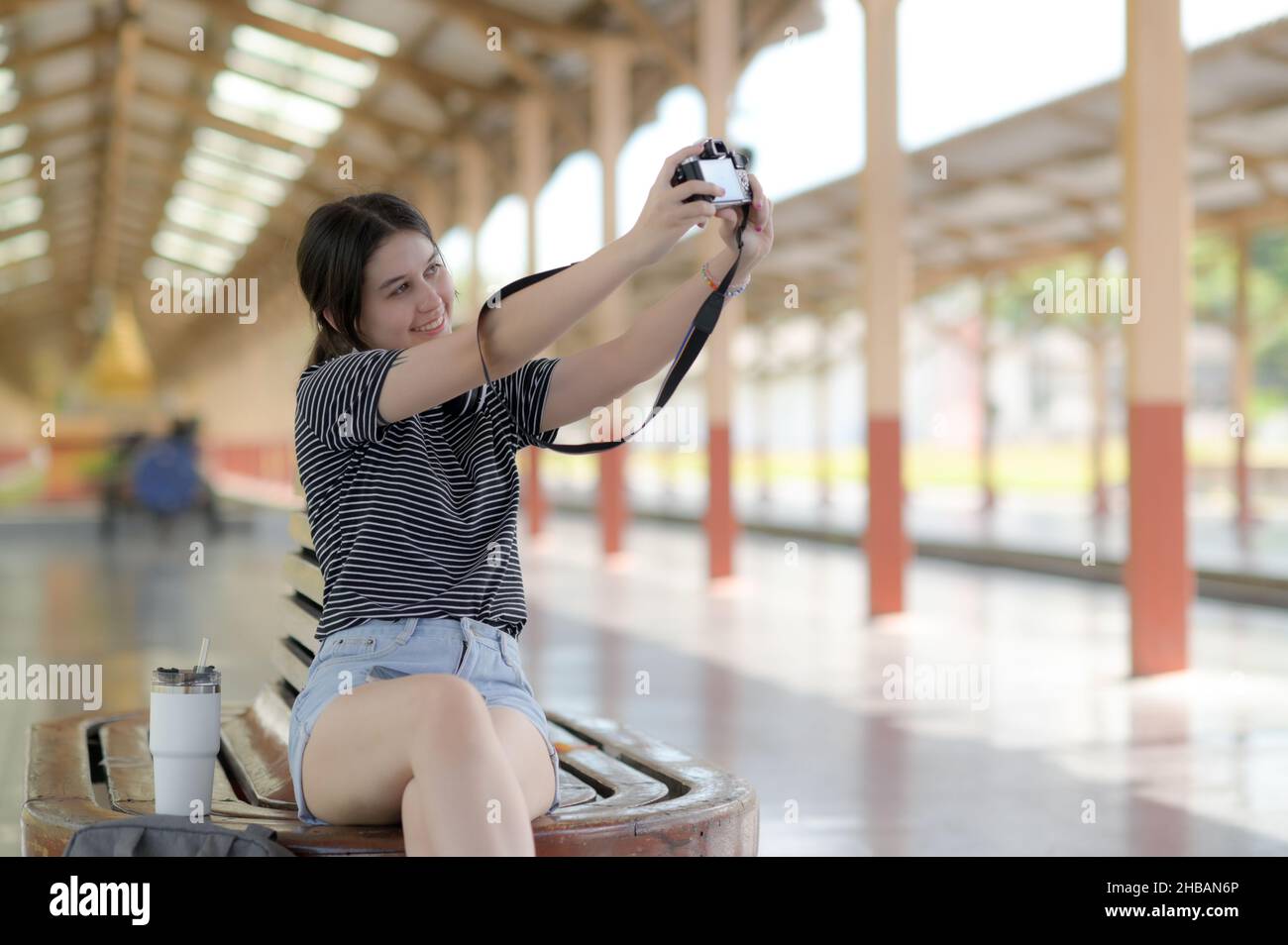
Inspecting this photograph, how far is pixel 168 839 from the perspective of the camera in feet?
6.34

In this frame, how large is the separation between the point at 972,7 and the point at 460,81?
4.92 metres

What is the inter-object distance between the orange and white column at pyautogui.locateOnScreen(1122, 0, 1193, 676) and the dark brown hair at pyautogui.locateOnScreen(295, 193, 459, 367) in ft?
14.8

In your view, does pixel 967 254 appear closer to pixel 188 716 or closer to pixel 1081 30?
pixel 1081 30

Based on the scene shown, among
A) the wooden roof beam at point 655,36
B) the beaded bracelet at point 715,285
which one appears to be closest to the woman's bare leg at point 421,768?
the beaded bracelet at point 715,285

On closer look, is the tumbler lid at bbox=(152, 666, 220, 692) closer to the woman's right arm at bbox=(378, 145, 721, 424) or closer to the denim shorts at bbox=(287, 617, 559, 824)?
the denim shorts at bbox=(287, 617, 559, 824)

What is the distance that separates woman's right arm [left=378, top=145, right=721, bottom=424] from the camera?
1.90 meters

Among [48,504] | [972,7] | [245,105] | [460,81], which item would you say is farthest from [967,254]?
[48,504]

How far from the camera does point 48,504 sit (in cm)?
1984

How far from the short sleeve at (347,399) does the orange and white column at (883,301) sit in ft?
20.8

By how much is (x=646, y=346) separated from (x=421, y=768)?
0.78 metres

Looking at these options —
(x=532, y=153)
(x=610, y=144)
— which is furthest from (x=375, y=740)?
(x=532, y=153)

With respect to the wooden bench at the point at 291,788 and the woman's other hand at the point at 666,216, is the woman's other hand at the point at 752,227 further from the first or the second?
the wooden bench at the point at 291,788

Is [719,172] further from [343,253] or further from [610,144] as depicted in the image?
[610,144]

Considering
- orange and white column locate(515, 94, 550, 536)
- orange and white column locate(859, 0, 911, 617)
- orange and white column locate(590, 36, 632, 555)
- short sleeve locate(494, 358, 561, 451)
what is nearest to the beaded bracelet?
short sleeve locate(494, 358, 561, 451)
